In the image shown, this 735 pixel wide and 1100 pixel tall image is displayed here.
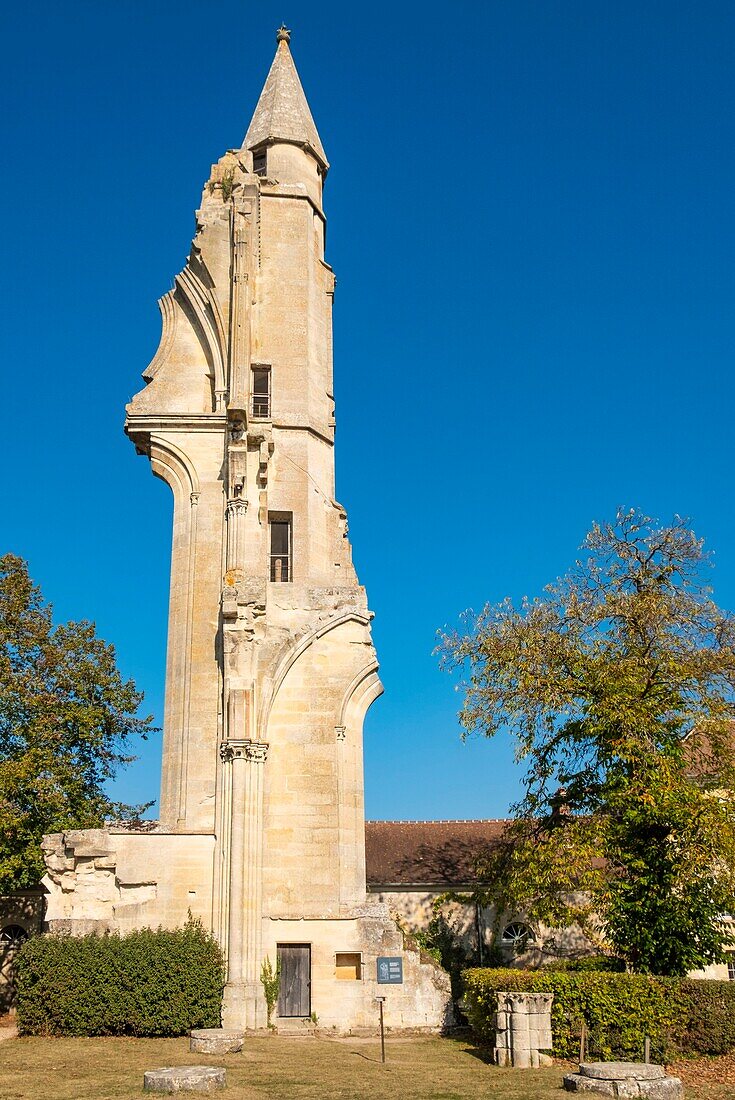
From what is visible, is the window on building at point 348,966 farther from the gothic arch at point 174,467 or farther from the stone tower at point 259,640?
the gothic arch at point 174,467

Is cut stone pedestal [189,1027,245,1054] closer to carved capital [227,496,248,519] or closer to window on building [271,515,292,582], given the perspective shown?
window on building [271,515,292,582]

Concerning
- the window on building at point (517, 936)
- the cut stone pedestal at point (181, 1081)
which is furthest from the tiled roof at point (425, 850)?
the cut stone pedestal at point (181, 1081)

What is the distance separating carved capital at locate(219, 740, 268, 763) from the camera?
68.8ft

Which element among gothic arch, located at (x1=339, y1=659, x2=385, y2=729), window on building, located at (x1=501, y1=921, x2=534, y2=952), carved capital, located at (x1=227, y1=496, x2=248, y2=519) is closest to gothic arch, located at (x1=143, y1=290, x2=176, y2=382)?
carved capital, located at (x1=227, y1=496, x2=248, y2=519)

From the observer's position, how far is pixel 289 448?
80.8 feet

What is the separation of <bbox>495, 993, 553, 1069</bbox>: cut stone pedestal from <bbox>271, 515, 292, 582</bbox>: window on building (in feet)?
34.6

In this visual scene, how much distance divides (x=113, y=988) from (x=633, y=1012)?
8.95m

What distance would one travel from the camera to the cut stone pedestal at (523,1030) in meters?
16.4

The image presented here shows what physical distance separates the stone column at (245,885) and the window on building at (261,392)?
26.9 feet

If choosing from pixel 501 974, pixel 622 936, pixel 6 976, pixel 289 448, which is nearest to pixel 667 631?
pixel 622 936

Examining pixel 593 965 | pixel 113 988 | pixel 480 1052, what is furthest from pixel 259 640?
pixel 593 965

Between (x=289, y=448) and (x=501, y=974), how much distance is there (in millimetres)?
12485

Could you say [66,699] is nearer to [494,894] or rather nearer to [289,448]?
[289,448]

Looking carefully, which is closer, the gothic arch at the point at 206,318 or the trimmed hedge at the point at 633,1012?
the trimmed hedge at the point at 633,1012
